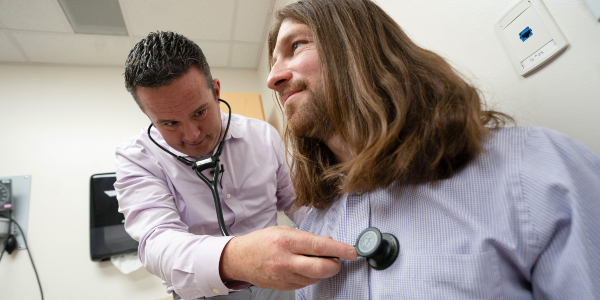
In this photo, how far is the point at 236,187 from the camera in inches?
48.8

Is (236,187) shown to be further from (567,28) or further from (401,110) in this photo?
(567,28)

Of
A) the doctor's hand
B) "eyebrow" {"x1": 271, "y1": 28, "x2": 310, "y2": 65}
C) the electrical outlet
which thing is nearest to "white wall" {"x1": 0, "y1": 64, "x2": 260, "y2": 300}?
the electrical outlet

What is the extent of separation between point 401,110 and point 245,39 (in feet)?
8.27

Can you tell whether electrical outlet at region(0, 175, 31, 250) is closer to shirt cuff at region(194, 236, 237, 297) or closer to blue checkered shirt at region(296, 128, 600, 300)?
shirt cuff at region(194, 236, 237, 297)

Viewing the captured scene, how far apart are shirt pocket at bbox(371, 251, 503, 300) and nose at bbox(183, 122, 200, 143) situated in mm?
814

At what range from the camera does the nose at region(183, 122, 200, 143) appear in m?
1.09

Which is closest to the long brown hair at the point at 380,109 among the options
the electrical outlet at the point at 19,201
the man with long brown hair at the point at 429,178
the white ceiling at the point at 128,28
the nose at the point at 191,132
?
the man with long brown hair at the point at 429,178

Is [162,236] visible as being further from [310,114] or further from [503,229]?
[503,229]

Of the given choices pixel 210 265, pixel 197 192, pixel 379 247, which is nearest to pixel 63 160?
pixel 197 192

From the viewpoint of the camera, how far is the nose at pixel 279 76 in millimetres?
812

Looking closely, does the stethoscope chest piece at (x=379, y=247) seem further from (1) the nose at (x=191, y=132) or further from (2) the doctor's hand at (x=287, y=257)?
(1) the nose at (x=191, y=132)

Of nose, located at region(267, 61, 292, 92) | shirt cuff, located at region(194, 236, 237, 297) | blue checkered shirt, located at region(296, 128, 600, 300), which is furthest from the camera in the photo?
nose, located at region(267, 61, 292, 92)

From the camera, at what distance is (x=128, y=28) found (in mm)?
2465

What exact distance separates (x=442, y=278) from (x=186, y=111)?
0.91 meters
